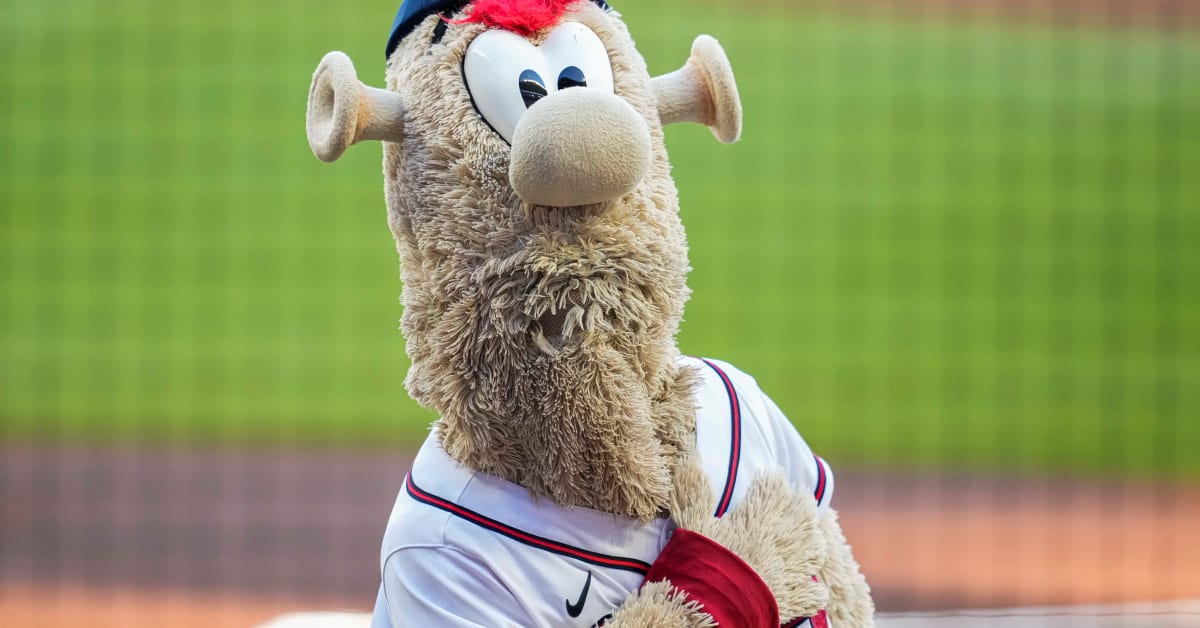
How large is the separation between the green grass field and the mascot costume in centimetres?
299

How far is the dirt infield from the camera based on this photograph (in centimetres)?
274

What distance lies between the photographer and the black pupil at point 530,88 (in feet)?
2.46

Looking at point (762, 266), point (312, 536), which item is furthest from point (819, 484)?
point (762, 266)

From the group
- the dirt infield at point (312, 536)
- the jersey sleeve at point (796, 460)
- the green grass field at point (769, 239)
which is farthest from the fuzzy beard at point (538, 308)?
the green grass field at point (769, 239)

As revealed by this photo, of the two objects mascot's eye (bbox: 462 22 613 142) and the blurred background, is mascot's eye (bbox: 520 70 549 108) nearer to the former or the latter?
mascot's eye (bbox: 462 22 613 142)

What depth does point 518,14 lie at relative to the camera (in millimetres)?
779

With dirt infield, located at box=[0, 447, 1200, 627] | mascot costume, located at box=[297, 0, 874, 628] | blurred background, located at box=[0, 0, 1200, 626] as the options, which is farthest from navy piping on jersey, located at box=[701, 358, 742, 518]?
blurred background, located at box=[0, 0, 1200, 626]

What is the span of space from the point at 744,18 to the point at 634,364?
4.11 metres

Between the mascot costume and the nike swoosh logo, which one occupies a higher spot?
the mascot costume

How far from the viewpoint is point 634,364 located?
2.50 feet

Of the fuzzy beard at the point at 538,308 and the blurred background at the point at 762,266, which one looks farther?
the blurred background at the point at 762,266

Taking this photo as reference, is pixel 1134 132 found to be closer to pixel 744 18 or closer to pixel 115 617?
pixel 744 18

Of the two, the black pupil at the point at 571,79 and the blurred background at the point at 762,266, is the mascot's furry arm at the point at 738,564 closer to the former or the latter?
the black pupil at the point at 571,79

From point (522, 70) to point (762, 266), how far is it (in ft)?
13.0
